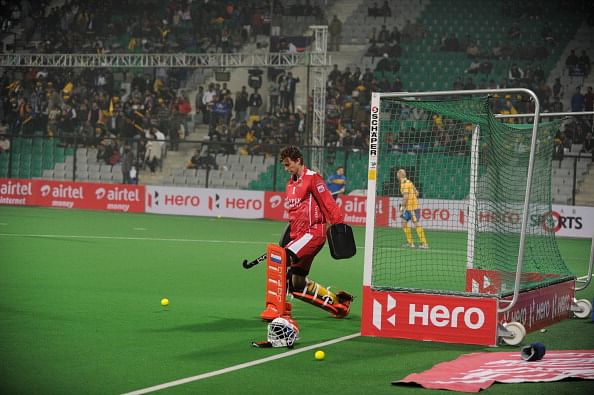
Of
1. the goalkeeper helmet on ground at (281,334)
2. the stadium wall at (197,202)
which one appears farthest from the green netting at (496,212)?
the stadium wall at (197,202)

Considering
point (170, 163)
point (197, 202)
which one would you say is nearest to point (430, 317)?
point (197, 202)

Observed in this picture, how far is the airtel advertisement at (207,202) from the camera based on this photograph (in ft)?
99.6

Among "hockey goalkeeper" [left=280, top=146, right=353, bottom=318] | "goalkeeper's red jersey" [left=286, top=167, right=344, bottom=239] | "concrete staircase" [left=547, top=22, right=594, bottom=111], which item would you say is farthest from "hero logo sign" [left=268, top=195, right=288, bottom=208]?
"goalkeeper's red jersey" [left=286, top=167, right=344, bottom=239]

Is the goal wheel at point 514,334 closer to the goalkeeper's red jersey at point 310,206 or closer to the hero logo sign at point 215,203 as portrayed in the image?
the goalkeeper's red jersey at point 310,206

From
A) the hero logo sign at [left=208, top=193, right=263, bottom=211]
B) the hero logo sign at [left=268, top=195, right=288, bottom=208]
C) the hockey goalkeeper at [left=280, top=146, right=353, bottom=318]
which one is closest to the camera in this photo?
the hockey goalkeeper at [left=280, top=146, right=353, bottom=318]

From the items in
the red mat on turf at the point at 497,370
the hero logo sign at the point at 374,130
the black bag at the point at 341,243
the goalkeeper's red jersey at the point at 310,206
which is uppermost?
the hero logo sign at the point at 374,130

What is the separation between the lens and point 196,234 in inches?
945

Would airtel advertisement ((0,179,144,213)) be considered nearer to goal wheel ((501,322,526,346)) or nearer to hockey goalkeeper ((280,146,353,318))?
hockey goalkeeper ((280,146,353,318))

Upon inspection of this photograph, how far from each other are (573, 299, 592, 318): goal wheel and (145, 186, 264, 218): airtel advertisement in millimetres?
18288

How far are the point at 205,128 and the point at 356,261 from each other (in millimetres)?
18402

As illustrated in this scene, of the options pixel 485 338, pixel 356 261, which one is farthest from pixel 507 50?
pixel 485 338

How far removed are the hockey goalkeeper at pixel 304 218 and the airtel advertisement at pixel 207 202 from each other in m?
18.8

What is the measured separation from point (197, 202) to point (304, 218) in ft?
65.2

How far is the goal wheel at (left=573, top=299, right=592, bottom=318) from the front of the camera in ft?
40.7
